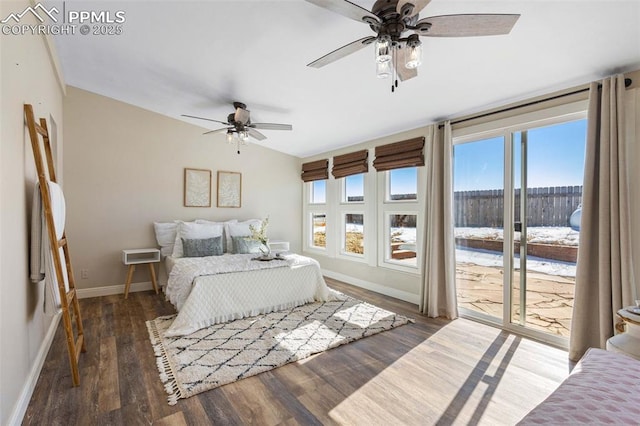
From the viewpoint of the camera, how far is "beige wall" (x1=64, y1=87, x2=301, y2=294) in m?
4.16

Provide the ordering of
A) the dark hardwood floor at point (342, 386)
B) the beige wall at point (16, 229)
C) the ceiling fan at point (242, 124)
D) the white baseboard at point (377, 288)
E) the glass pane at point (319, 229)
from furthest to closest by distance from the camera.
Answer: the glass pane at point (319, 229) → the white baseboard at point (377, 288) → the ceiling fan at point (242, 124) → the dark hardwood floor at point (342, 386) → the beige wall at point (16, 229)

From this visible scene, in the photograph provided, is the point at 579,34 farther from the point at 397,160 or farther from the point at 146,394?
the point at 146,394

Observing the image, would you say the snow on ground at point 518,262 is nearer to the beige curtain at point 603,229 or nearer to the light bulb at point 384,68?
the beige curtain at point 603,229

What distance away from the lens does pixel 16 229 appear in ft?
6.21

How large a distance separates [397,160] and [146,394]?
3728mm

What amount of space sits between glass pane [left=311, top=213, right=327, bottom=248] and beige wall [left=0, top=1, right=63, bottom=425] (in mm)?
4145

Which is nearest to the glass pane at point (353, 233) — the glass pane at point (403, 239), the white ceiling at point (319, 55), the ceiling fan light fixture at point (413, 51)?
the glass pane at point (403, 239)

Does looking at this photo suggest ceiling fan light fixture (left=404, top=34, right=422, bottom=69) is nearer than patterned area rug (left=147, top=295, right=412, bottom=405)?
Yes

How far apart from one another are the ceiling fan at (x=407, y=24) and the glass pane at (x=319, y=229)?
13.7 feet

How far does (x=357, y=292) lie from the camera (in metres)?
4.54

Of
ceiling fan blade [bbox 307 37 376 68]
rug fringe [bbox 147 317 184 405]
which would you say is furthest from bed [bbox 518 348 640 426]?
rug fringe [bbox 147 317 184 405]

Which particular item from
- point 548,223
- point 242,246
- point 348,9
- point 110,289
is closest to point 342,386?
point 348,9

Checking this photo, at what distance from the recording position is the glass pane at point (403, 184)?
418 cm

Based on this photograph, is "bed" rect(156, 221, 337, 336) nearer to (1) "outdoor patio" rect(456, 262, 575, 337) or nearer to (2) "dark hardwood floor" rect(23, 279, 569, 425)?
(2) "dark hardwood floor" rect(23, 279, 569, 425)
